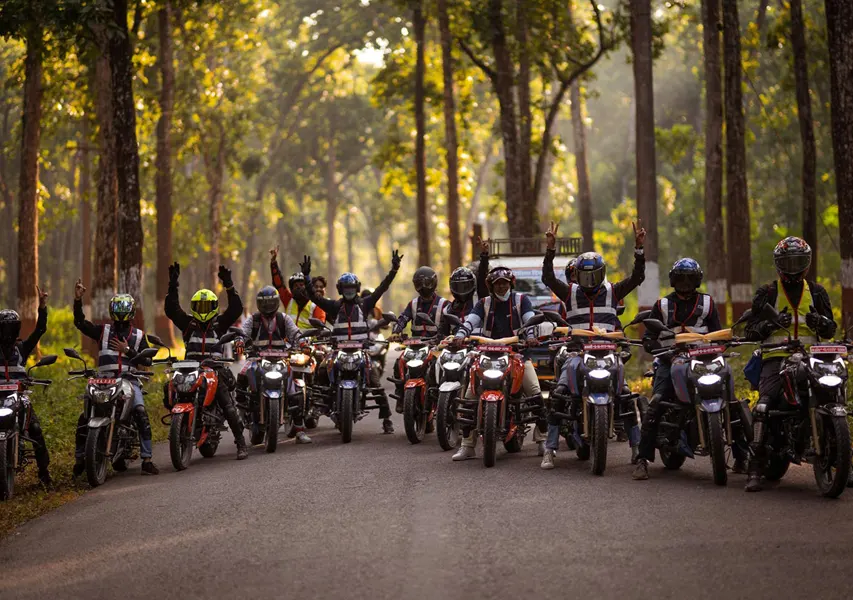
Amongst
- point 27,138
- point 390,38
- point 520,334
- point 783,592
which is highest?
point 390,38

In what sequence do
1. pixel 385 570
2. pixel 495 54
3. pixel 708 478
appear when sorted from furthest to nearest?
pixel 495 54 → pixel 708 478 → pixel 385 570

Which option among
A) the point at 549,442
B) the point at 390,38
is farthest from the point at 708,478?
the point at 390,38

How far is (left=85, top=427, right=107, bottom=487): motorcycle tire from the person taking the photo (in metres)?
12.6

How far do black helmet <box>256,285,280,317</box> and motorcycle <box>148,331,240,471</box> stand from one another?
46.5 inches

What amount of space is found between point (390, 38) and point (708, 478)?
38.1m

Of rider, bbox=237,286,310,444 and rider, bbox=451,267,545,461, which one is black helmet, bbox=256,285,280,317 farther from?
rider, bbox=451,267,545,461

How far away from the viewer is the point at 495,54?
112ft

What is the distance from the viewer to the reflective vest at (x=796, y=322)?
10.8m

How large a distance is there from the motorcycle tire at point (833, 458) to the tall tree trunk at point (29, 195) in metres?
21.1

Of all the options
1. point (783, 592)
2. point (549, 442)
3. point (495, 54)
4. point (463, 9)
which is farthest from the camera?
point (463, 9)

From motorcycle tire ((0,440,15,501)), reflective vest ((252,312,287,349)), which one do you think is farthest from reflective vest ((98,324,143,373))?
reflective vest ((252,312,287,349))

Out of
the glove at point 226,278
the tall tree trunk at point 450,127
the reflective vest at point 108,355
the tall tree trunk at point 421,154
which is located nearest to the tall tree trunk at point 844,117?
the glove at point 226,278

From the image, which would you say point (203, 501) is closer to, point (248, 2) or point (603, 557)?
point (603, 557)

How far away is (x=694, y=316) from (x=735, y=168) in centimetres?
1487
